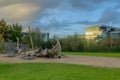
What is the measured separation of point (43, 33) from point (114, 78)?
3645 centimetres

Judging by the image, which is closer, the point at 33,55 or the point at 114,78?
the point at 114,78

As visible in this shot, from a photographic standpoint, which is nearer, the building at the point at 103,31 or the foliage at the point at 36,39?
the foliage at the point at 36,39

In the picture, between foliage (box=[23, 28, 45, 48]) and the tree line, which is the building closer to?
the tree line

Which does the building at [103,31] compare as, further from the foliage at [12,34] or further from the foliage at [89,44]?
the foliage at [12,34]

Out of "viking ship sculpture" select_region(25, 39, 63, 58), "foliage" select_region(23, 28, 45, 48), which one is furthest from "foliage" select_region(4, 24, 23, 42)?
"viking ship sculpture" select_region(25, 39, 63, 58)

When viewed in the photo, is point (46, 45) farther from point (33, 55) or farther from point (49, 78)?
point (49, 78)

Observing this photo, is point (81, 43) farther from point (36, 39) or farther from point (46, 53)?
point (46, 53)

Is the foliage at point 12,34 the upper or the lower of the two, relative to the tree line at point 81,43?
upper

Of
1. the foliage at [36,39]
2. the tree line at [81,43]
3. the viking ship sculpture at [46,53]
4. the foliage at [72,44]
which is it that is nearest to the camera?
the viking ship sculpture at [46,53]

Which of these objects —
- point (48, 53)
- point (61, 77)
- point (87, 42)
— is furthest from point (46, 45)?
point (61, 77)

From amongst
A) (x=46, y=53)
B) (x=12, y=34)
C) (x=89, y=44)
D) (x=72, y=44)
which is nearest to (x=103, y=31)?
(x=89, y=44)

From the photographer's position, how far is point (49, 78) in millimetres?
8844

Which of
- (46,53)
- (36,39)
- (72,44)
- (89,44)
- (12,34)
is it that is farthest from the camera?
(36,39)

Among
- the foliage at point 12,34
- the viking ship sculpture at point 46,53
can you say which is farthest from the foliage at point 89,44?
the viking ship sculpture at point 46,53
